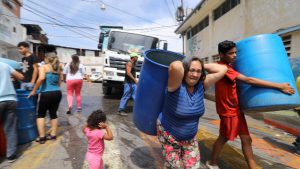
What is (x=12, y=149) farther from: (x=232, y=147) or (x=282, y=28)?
(x=282, y=28)

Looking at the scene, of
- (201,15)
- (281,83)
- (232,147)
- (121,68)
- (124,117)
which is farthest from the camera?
(201,15)

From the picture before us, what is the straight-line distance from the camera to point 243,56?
3391 millimetres

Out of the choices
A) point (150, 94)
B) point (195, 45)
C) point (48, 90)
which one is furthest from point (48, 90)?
point (195, 45)

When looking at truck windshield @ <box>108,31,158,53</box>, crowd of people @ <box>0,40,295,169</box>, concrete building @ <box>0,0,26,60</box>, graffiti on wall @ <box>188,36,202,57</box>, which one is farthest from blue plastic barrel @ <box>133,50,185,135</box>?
concrete building @ <box>0,0,26,60</box>

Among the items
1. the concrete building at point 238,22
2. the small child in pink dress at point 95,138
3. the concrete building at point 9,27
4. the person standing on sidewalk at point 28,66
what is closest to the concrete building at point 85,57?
the concrete building at point 9,27

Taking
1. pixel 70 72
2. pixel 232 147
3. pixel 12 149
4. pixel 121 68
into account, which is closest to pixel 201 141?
pixel 232 147

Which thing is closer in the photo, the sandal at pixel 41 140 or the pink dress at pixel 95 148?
the pink dress at pixel 95 148

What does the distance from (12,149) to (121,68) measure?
22.7ft

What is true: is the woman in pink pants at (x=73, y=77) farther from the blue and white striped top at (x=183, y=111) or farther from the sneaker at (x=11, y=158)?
the blue and white striped top at (x=183, y=111)

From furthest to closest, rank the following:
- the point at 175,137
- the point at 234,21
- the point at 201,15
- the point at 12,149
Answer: the point at 201,15 → the point at 234,21 → the point at 12,149 → the point at 175,137

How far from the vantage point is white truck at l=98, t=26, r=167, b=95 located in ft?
35.0

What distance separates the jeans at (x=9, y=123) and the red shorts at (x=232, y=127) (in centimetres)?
290

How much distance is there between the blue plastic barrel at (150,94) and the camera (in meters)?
2.97

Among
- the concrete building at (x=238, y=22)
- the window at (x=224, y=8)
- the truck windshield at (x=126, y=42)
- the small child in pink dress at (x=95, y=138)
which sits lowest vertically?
the small child in pink dress at (x=95, y=138)
